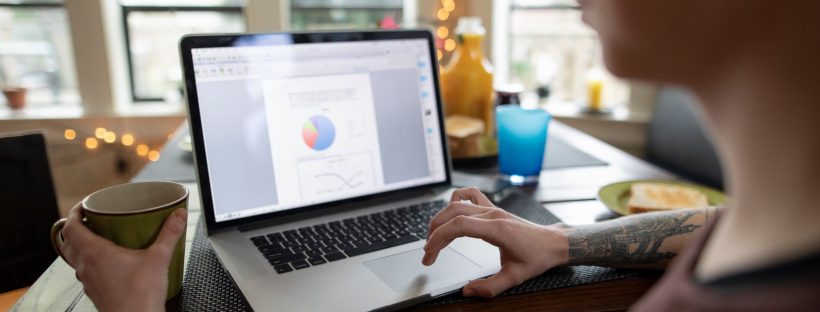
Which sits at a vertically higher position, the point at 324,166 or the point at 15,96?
the point at 15,96

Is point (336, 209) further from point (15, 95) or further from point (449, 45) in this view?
point (15, 95)

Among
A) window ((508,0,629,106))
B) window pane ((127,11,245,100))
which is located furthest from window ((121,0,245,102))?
window ((508,0,629,106))

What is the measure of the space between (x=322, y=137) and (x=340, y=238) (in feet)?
0.60

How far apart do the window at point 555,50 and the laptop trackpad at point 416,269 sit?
6.40ft

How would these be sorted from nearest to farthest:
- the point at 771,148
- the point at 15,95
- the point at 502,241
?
1. the point at 771,148
2. the point at 502,241
3. the point at 15,95

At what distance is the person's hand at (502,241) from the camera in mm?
692

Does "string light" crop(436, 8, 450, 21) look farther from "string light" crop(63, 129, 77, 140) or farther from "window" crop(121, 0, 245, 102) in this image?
"string light" crop(63, 129, 77, 140)

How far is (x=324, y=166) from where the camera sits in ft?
3.05

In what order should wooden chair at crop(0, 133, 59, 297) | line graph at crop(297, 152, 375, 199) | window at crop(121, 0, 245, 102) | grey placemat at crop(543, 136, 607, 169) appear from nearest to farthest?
line graph at crop(297, 152, 375, 199) → wooden chair at crop(0, 133, 59, 297) → grey placemat at crop(543, 136, 607, 169) → window at crop(121, 0, 245, 102)

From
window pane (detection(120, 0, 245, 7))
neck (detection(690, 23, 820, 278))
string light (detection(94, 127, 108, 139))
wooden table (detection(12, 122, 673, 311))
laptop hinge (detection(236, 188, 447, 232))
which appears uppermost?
window pane (detection(120, 0, 245, 7))

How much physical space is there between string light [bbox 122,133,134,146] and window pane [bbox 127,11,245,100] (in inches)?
9.2

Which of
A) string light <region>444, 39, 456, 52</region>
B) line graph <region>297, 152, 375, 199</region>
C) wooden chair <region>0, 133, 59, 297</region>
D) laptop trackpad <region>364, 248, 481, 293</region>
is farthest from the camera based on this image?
string light <region>444, 39, 456, 52</region>

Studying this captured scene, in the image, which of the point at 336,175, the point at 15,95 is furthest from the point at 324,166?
the point at 15,95

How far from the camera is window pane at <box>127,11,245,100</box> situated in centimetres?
257
